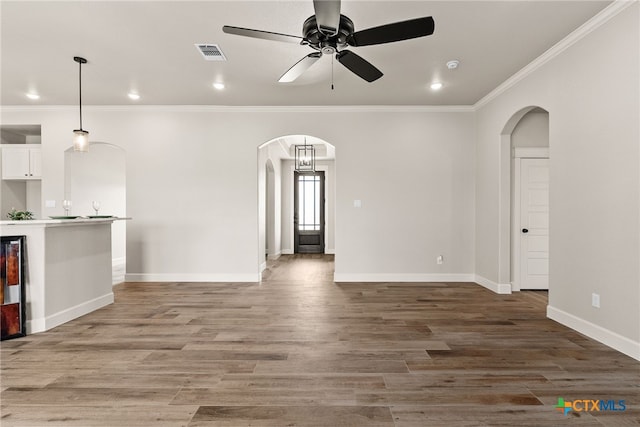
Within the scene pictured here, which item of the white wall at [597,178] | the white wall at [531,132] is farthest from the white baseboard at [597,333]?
the white wall at [531,132]

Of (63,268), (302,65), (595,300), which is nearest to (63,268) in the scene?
(63,268)

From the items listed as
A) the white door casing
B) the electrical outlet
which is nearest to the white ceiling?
the white door casing

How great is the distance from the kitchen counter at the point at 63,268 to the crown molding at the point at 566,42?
207 inches

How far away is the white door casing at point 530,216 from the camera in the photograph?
470 centimetres

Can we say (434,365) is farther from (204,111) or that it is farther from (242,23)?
(204,111)

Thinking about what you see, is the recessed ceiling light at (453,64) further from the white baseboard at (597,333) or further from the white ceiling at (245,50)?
the white baseboard at (597,333)

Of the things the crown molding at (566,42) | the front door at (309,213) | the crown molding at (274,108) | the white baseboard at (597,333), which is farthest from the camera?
the front door at (309,213)

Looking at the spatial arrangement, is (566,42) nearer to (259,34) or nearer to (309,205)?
(259,34)

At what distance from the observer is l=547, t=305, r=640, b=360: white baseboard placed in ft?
8.38

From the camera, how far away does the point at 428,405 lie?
192cm

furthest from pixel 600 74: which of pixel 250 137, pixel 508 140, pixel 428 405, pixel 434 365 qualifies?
pixel 250 137

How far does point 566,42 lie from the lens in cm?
324

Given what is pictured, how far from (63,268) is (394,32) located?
3.80 meters

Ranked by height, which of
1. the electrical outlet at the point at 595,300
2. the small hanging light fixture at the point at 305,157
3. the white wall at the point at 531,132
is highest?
the small hanging light fixture at the point at 305,157
